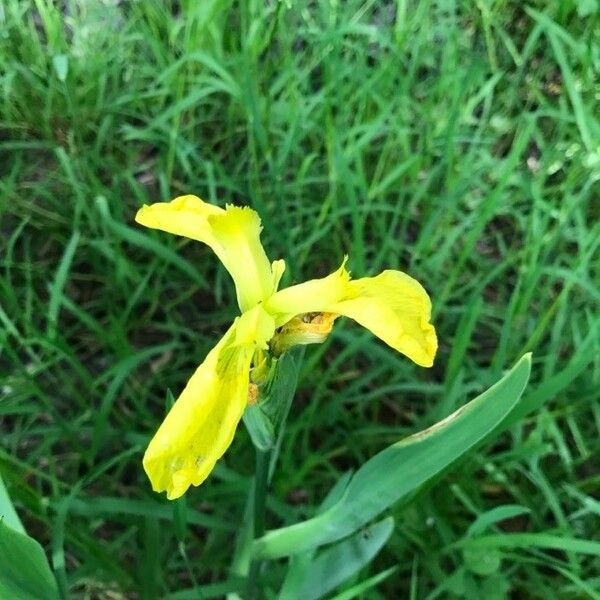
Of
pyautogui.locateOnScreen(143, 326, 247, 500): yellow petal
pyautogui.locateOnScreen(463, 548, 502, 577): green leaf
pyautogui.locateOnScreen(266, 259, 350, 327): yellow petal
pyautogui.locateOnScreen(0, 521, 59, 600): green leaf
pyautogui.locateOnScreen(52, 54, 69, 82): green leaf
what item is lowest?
pyautogui.locateOnScreen(463, 548, 502, 577): green leaf

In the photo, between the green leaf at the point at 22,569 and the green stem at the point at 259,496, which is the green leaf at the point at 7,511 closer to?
the green leaf at the point at 22,569

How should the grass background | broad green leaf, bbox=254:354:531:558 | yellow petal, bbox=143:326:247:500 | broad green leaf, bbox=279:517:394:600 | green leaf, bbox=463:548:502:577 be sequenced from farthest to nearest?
the grass background
green leaf, bbox=463:548:502:577
broad green leaf, bbox=279:517:394:600
broad green leaf, bbox=254:354:531:558
yellow petal, bbox=143:326:247:500

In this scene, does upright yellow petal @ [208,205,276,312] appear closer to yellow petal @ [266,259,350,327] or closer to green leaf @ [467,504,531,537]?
yellow petal @ [266,259,350,327]

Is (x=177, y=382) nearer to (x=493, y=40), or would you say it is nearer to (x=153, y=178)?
(x=153, y=178)

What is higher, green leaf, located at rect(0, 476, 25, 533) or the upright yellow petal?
the upright yellow petal

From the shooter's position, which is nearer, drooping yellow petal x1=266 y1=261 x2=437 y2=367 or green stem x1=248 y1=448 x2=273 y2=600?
drooping yellow petal x1=266 y1=261 x2=437 y2=367

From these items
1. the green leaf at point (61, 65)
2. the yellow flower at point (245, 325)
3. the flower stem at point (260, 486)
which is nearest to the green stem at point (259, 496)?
the flower stem at point (260, 486)

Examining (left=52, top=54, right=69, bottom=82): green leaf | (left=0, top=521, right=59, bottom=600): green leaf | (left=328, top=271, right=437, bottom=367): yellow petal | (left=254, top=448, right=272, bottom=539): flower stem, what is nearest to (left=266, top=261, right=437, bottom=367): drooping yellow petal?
(left=328, top=271, right=437, bottom=367): yellow petal
